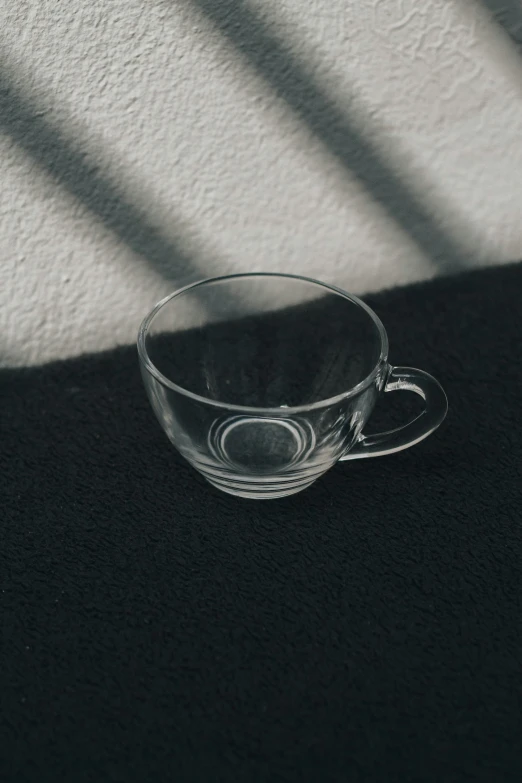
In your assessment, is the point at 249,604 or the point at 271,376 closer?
the point at 249,604

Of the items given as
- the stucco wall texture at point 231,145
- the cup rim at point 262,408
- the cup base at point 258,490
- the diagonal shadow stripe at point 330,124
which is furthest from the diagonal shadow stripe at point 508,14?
the cup base at point 258,490

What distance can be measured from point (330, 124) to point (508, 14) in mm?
152

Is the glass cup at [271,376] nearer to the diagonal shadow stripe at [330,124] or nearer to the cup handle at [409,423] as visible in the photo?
the cup handle at [409,423]

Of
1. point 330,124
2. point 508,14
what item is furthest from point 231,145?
point 508,14

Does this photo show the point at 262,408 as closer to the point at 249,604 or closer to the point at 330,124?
the point at 249,604

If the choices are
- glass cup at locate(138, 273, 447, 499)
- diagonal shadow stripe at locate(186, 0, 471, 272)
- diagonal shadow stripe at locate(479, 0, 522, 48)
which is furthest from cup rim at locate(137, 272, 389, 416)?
diagonal shadow stripe at locate(479, 0, 522, 48)

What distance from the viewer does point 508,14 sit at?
712 millimetres

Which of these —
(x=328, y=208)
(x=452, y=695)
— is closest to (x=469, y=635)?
(x=452, y=695)

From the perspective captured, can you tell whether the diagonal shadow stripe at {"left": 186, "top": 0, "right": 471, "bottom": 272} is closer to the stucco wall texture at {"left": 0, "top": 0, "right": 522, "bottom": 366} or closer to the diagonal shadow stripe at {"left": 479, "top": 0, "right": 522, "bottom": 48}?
the stucco wall texture at {"left": 0, "top": 0, "right": 522, "bottom": 366}

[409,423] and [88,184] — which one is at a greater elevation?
[88,184]

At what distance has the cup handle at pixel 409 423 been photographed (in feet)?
1.95

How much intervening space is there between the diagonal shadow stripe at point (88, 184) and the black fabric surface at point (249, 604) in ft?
0.30

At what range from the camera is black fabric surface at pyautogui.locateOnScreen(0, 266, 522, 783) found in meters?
0.48

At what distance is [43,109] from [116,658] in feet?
1.15
